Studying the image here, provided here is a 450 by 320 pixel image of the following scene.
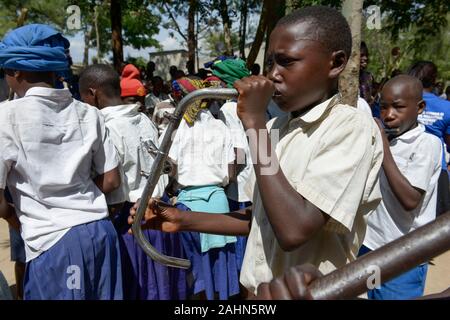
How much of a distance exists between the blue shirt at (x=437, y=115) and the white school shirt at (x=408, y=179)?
1723 millimetres

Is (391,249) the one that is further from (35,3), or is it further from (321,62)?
(35,3)

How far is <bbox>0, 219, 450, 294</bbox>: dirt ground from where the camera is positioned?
160 inches

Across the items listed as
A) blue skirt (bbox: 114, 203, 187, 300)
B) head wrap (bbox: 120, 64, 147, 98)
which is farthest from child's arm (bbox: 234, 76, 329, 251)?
head wrap (bbox: 120, 64, 147, 98)

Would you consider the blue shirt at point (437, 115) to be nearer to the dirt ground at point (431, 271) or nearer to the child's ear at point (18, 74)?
the dirt ground at point (431, 271)

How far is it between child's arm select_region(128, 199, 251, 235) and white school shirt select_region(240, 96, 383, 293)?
0.25 meters

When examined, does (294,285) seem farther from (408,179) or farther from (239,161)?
(239,161)

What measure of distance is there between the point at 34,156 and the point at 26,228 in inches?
14.8

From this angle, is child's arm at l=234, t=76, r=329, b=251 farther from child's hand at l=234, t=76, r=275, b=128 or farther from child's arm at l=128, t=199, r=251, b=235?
child's arm at l=128, t=199, r=251, b=235

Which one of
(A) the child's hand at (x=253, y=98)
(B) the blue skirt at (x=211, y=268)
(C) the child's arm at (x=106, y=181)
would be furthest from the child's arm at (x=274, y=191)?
(B) the blue skirt at (x=211, y=268)

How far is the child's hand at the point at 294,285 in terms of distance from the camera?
30.7 inches

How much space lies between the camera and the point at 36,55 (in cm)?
215

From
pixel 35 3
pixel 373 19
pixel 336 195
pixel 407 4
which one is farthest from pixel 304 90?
pixel 35 3

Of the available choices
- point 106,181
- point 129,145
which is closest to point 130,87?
point 129,145

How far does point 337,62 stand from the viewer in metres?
1.41
